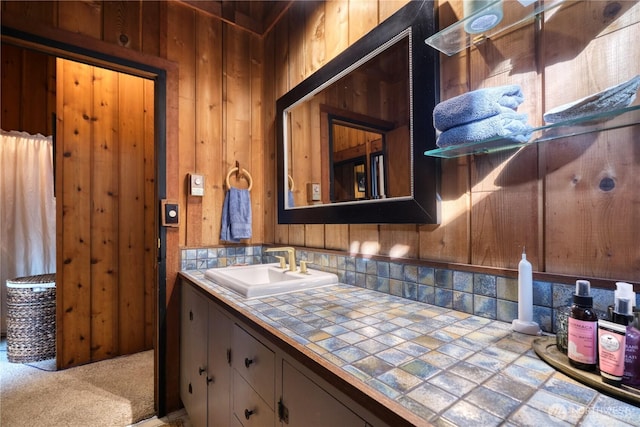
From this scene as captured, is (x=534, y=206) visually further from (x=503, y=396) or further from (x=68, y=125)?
(x=68, y=125)

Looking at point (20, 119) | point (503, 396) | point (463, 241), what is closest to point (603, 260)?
point (463, 241)

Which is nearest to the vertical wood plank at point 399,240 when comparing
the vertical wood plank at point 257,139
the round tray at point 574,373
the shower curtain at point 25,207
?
the round tray at point 574,373

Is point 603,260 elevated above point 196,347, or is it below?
above

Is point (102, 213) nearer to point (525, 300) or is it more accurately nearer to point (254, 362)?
point (254, 362)

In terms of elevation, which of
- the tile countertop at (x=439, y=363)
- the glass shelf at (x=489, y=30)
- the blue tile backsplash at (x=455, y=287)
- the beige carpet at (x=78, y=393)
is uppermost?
the glass shelf at (x=489, y=30)

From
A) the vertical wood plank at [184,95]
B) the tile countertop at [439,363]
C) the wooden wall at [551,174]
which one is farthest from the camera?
the vertical wood plank at [184,95]

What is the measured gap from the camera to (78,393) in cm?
193

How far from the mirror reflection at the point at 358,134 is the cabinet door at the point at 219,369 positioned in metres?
0.77

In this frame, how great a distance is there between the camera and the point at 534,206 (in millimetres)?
840

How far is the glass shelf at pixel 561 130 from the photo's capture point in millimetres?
670

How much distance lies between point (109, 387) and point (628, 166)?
282 cm

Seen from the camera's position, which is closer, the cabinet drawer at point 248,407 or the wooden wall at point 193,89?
the cabinet drawer at point 248,407

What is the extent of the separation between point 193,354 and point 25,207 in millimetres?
2617

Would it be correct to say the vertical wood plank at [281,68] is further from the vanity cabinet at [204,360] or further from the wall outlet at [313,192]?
the vanity cabinet at [204,360]
